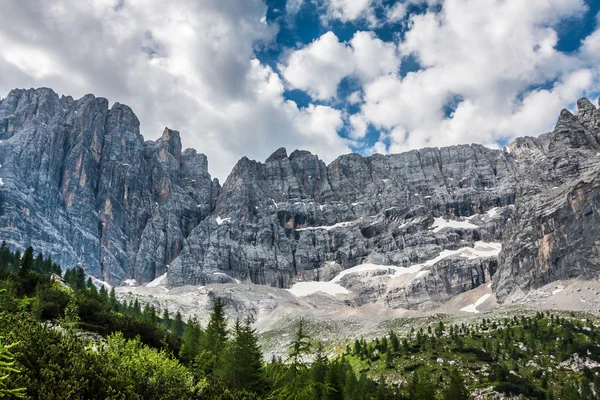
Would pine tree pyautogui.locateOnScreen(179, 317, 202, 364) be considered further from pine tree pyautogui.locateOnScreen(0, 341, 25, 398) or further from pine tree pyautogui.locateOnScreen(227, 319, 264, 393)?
pine tree pyautogui.locateOnScreen(0, 341, 25, 398)

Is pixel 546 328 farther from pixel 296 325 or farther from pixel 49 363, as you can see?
pixel 49 363

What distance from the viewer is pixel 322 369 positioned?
47000 millimetres

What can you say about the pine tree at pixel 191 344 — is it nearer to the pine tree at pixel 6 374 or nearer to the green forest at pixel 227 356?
the green forest at pixel 227 356

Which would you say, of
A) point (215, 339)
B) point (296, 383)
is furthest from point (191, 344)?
point (296, 383)

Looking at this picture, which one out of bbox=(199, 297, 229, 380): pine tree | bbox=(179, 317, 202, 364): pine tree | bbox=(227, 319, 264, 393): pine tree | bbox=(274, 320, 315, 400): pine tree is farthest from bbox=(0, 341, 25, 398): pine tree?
bbox=(199, 297, 229, 380): pine tree

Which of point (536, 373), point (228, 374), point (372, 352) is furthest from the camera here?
point (372, 352)

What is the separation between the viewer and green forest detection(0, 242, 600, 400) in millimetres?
18203

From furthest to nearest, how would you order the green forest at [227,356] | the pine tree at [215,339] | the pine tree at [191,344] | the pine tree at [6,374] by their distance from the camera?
the pine tree at [215,339]
the pine tree at [191,344]
the green forest at [227,356]
the pine tree at [6,374]

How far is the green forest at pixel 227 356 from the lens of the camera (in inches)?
717

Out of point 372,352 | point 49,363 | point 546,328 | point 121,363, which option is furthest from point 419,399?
point 546,328

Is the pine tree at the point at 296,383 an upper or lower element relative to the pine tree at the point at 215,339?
lower

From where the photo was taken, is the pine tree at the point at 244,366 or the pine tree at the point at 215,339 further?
the pine tree at the point at 215,339

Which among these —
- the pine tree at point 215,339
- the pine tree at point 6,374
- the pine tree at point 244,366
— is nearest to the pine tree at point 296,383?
the pine tree at point 244,366

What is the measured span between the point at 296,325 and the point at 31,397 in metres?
190
